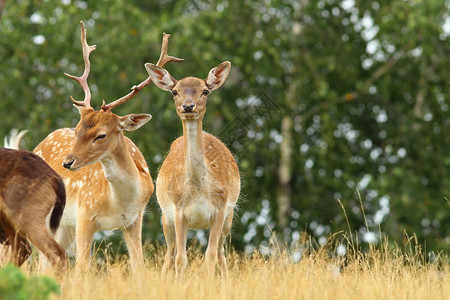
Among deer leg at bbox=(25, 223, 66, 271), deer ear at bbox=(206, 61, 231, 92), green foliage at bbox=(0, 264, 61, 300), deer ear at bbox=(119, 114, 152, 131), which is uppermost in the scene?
deer ear at bbox=(206, 61, 231, 92)

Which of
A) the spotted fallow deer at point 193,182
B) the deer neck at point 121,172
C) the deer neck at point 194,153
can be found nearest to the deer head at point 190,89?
the spotted fallow deer at point 193,182

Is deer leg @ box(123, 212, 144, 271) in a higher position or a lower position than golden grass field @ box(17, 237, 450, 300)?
higher

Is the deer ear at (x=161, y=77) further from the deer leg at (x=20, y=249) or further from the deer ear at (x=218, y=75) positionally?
the deer leg at (x=20, y=249)

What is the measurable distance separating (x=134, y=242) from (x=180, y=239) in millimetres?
779

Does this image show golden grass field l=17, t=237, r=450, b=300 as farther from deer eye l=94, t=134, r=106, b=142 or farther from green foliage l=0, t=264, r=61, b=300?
deer eye l=94, t=134, r=106, b=142

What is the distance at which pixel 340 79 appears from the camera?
46.9 feet

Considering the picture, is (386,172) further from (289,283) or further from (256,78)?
(289,283)

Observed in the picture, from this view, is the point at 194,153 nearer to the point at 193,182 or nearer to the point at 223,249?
the point at 193,182

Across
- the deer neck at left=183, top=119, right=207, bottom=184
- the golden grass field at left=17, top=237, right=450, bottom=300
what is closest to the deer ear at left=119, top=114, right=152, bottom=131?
the deer neck at left=183, top=119, right=207, bottom=184

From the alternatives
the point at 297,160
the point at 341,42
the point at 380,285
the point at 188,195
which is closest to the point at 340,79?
the point at 341,42

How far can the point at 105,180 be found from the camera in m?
7.71

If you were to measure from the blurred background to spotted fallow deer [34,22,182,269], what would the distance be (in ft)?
15.7

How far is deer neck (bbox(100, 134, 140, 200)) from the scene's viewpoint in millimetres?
7301

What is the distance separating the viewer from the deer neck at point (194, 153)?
7002mm
